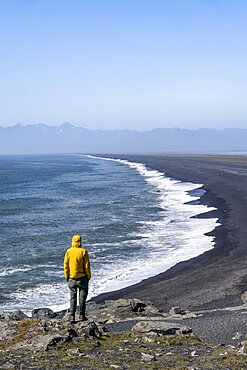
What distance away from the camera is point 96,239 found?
109ft

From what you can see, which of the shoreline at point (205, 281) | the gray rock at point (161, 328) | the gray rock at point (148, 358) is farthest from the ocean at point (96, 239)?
the gray rock at point (148, 358)

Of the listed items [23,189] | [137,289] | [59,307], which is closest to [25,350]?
[59,307]

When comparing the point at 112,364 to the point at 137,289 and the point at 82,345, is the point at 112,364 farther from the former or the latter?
the point at 137,289

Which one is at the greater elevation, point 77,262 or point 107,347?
point 77,262

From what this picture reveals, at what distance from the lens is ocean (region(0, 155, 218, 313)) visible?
22.9 m

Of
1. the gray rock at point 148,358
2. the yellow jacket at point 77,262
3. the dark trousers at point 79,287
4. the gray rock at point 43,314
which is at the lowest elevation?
the gray rock at point 43,314

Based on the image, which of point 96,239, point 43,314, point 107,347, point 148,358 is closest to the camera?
point 148,358

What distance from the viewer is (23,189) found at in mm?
76938

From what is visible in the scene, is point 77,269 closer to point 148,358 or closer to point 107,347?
point 107,347

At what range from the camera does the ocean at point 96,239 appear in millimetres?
22922

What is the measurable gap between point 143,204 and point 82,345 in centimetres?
4123

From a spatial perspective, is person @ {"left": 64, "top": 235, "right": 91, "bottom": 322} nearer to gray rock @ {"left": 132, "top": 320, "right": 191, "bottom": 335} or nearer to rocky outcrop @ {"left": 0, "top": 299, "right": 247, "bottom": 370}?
rocky outcrop @ {"left": 0, "top": 299, "right": 247, "bottom": 370}

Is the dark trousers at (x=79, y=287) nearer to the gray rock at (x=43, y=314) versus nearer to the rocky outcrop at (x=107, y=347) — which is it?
the rocky outcrop at (x=107, y=347)

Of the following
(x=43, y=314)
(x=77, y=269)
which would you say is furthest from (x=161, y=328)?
(x=43, y=314)
